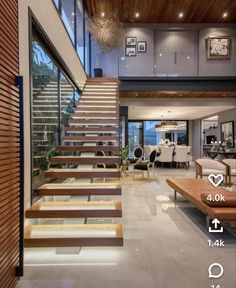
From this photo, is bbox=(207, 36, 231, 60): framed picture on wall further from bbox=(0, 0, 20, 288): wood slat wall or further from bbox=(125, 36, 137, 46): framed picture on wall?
bbox=(0, 0, 20, 288): wood slat wall

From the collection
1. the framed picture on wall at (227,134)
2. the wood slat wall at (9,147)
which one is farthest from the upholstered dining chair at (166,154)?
the wood slat wall at (9,147)

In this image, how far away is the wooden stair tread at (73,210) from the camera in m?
2.92

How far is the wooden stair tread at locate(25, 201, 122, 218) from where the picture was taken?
115 inches

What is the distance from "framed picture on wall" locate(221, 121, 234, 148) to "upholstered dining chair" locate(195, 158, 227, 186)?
193 inches

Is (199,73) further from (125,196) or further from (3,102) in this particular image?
(3,102)

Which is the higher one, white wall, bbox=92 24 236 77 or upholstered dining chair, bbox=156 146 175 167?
white wall, bbox=92 24 236 77

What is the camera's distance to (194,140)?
16.2 meters

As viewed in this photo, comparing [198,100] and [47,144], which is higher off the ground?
[198,100]

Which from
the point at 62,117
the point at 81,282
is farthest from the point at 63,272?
the point at 62,117

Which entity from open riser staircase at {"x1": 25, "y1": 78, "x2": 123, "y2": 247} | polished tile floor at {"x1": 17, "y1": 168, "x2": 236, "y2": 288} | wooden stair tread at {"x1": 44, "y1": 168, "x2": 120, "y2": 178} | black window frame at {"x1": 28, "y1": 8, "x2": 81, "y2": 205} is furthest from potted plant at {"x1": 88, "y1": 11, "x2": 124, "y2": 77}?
polished tile floor at {"x1": 17, "y1": 168, "x2": 236, "y2": 288}

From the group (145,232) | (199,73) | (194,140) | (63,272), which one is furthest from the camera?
(194,140)

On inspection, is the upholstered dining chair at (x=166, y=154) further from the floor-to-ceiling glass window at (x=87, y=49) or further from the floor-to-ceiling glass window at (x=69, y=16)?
the floor-to-ceiling glass window at (x=69, y=16)

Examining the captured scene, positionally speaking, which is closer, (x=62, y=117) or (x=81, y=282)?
A: (x=81, y=282)

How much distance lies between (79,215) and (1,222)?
1.12 metres
